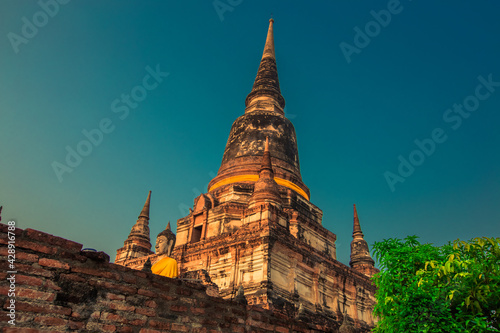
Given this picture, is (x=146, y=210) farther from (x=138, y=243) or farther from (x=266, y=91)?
(x=266, y=91)

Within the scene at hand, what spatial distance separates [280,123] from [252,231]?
10757 mm

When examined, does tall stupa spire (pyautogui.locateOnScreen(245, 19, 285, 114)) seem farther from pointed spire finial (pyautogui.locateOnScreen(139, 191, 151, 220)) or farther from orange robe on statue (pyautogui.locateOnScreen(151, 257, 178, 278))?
orange robe on statue (pyautogui.locateOnScreen(151, 257, 178, 278))

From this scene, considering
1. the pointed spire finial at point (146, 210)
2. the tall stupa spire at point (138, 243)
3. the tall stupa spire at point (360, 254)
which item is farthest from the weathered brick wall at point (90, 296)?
the pointed spire finial at point (146, 210)

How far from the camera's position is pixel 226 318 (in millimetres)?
6602

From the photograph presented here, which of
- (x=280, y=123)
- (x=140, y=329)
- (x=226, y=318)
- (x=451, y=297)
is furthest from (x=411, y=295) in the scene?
(x=280, y=123)

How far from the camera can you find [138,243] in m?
25.7

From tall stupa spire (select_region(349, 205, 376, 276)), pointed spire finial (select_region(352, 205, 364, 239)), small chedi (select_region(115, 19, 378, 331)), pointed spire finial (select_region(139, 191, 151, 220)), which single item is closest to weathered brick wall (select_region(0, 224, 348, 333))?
small chedi (select_region(115, 19, 378, 331))

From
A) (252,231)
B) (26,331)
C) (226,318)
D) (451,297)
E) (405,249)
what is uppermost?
(252,231)

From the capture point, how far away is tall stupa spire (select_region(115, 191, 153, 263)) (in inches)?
991

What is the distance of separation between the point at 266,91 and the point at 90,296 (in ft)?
82.2

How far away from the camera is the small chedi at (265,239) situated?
55.2 feet

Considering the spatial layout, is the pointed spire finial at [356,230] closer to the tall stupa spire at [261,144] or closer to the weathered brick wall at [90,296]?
the tall stupa spire at [261,144]

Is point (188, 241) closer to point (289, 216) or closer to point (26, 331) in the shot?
point (289, 216)

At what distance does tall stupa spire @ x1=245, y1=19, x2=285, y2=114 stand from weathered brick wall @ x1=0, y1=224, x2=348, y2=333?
2278cm
